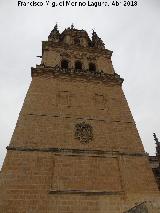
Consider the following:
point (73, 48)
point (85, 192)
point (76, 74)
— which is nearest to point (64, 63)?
point (73, 48)

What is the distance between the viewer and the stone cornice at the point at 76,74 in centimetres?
1823

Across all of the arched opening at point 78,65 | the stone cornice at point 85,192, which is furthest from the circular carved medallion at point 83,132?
the arched opening at point 78,65

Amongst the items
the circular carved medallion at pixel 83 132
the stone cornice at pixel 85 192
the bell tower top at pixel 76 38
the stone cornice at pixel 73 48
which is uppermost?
the bell tower top at pixel 76 38

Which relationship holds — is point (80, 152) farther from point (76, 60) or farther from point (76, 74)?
point (76, 60)

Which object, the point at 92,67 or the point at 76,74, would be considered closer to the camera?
the point at 76,74

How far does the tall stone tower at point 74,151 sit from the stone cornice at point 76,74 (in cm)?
4

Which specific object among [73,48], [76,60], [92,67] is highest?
[73,48]

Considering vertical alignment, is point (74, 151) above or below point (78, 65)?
below

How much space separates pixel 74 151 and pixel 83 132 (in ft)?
4.94

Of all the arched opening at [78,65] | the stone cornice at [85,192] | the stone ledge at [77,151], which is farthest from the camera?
the arched opening at [78,65]

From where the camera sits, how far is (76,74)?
741 inches

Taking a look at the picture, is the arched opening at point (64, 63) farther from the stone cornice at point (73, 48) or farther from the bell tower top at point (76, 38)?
the bell tower top at point (76, 38)

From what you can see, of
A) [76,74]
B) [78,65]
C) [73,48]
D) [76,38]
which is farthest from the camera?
[76,38]

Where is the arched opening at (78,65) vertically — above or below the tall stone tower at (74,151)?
above
